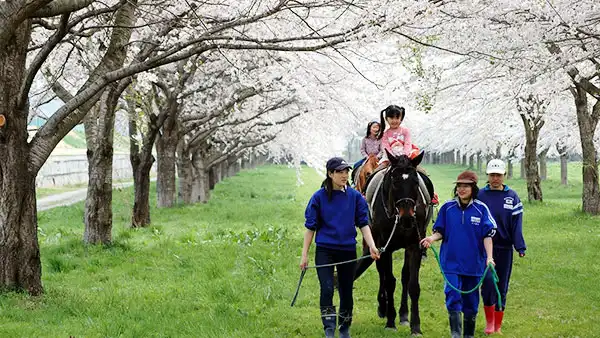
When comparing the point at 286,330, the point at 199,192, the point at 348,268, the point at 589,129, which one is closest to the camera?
the point at 348,268

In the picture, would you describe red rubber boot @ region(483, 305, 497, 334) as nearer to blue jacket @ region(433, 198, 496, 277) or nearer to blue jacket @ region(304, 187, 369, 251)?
blue jacket @ region(433, 198, 496, 277)

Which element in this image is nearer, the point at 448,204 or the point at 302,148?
the point at 448,204

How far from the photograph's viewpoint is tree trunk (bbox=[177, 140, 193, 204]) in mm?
29906

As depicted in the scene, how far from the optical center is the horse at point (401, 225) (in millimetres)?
8125

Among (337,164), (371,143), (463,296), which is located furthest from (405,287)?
(371,143)

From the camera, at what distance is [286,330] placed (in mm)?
8125

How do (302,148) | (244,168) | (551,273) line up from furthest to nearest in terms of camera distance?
(244,168)
(302,148)
(551,273)

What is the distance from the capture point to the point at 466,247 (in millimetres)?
7492

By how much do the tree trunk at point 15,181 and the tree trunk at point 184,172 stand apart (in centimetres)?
2040

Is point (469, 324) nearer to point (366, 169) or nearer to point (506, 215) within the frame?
point (506, 215)

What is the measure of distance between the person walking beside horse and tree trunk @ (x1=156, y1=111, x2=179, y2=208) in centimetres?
1695

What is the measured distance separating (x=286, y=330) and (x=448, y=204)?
2.14 m

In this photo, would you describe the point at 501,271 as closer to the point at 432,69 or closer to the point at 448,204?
the point at 448,204

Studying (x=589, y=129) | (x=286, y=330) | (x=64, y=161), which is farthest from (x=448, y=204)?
(x=64, y=161)
